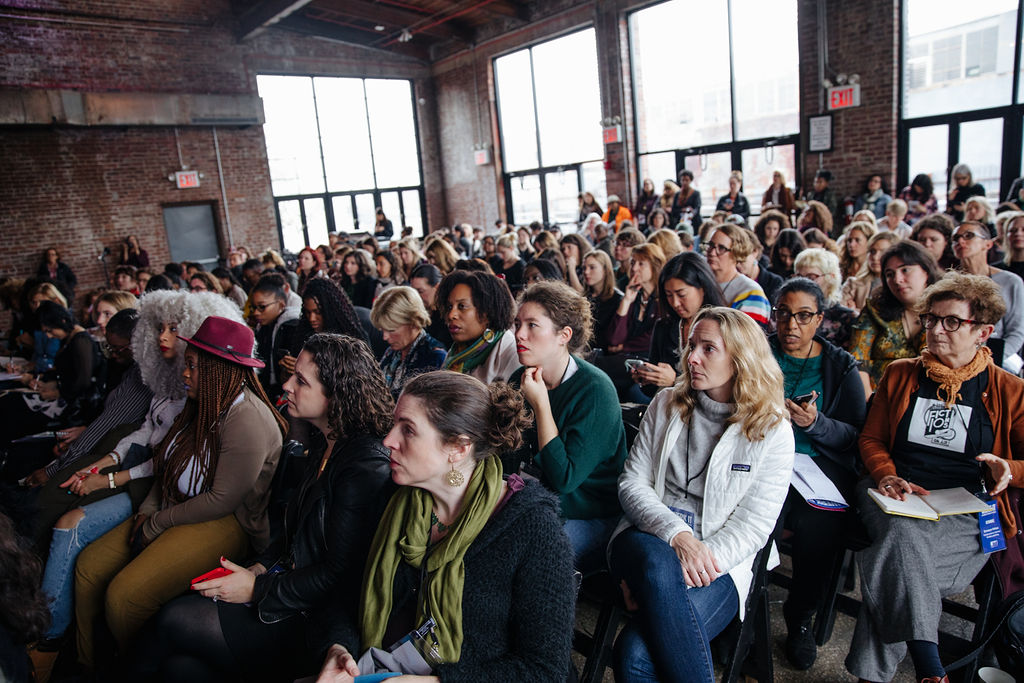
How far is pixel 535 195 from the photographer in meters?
14.6

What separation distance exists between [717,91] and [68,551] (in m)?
11.1

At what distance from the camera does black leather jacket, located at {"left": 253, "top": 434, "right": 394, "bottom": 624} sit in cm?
182

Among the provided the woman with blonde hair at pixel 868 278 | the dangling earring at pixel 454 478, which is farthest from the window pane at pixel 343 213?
the dangling earring at pixel 454 478

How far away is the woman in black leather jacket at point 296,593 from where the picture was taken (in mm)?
1823

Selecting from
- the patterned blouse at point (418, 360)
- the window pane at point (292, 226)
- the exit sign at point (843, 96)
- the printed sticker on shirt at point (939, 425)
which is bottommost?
the printed sticker on shirt at point (939, 425)

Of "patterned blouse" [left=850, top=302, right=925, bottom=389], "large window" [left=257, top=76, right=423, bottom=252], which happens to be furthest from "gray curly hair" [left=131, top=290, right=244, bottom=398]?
"large window" [left=257, top=76, right=423, bottom=252]

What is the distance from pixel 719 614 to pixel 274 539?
155 centimetres

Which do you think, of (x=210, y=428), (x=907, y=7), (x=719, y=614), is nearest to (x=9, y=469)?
(x=210, y=428)

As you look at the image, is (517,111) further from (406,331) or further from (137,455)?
(137,455)

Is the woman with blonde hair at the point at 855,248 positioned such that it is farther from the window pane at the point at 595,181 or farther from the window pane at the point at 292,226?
the window pane at the point at 292,226

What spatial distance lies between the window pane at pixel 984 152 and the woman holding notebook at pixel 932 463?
7.86m

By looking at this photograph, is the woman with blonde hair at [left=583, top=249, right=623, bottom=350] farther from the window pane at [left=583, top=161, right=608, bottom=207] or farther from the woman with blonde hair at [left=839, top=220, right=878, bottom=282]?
the window pane at [left=583, top=161, right=608, bottom=207]

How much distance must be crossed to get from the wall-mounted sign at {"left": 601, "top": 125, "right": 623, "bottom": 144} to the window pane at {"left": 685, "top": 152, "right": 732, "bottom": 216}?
138 centimetres

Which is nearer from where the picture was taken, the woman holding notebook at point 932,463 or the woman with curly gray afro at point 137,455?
the woman holding notebook at point 932,463
